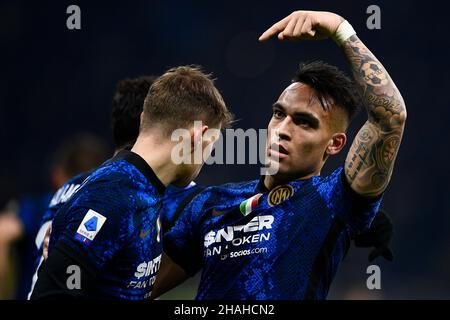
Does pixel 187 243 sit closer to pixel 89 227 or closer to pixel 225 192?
pixel 225 192

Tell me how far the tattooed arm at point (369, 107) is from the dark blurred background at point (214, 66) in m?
8.80

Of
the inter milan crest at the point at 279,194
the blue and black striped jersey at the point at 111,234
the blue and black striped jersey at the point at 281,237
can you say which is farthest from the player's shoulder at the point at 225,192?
the blue and black striped jersey at the point at 111,234

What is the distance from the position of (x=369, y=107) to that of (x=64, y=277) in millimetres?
1312

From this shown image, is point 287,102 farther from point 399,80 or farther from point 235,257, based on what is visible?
point 399,80

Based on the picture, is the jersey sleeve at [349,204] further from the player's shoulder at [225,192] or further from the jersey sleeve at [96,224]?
the jersey sleeve at [96,224]

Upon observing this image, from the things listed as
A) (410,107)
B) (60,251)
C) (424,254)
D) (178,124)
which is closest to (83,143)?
(178,124)

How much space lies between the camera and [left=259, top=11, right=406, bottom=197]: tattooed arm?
2.63 m

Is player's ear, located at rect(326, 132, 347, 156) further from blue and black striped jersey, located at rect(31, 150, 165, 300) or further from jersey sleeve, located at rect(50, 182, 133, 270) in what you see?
jersey sleeve, located at rect(50, 182, 133, 270)

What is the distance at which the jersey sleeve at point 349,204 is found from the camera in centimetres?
271

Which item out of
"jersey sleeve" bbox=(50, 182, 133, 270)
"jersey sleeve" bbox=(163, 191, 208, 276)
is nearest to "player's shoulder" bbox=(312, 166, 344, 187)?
"jersey sleeve" bbox=(163, 191, 208, 276)

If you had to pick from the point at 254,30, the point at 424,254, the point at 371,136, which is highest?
the point at 254,30

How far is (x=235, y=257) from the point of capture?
2.93 m

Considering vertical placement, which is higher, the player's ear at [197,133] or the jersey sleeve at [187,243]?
the player's ear at [197,133]
